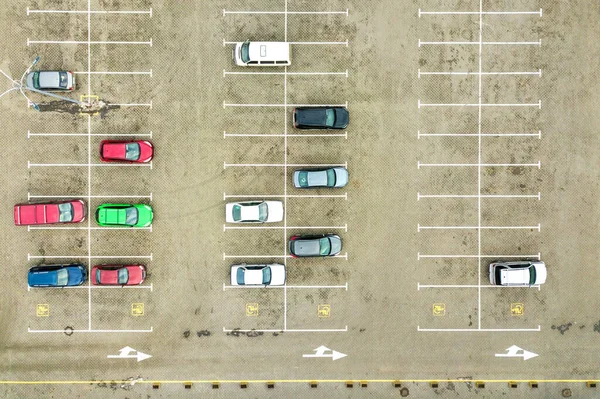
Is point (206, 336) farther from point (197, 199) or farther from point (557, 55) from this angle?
point (557, 55)

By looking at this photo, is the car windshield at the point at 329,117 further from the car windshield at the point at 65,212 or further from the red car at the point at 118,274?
the car windshield at the point at 65,212

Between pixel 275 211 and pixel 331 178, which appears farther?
pixel 275 211

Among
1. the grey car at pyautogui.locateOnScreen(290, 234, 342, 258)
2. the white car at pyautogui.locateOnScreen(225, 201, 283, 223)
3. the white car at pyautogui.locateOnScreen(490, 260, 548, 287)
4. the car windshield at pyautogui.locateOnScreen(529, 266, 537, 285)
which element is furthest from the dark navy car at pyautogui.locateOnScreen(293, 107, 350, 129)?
the car windshield at pyautogui.locateOnScreen(529, 266, 537, 285)

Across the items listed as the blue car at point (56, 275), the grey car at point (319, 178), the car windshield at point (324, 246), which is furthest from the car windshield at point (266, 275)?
the blue car at point (56, 275)

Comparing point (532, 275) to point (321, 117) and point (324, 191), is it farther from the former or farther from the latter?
point (321, 117)

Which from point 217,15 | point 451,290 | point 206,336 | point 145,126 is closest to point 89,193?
point 145,126

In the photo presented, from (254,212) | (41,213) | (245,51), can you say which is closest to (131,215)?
(41,213)
